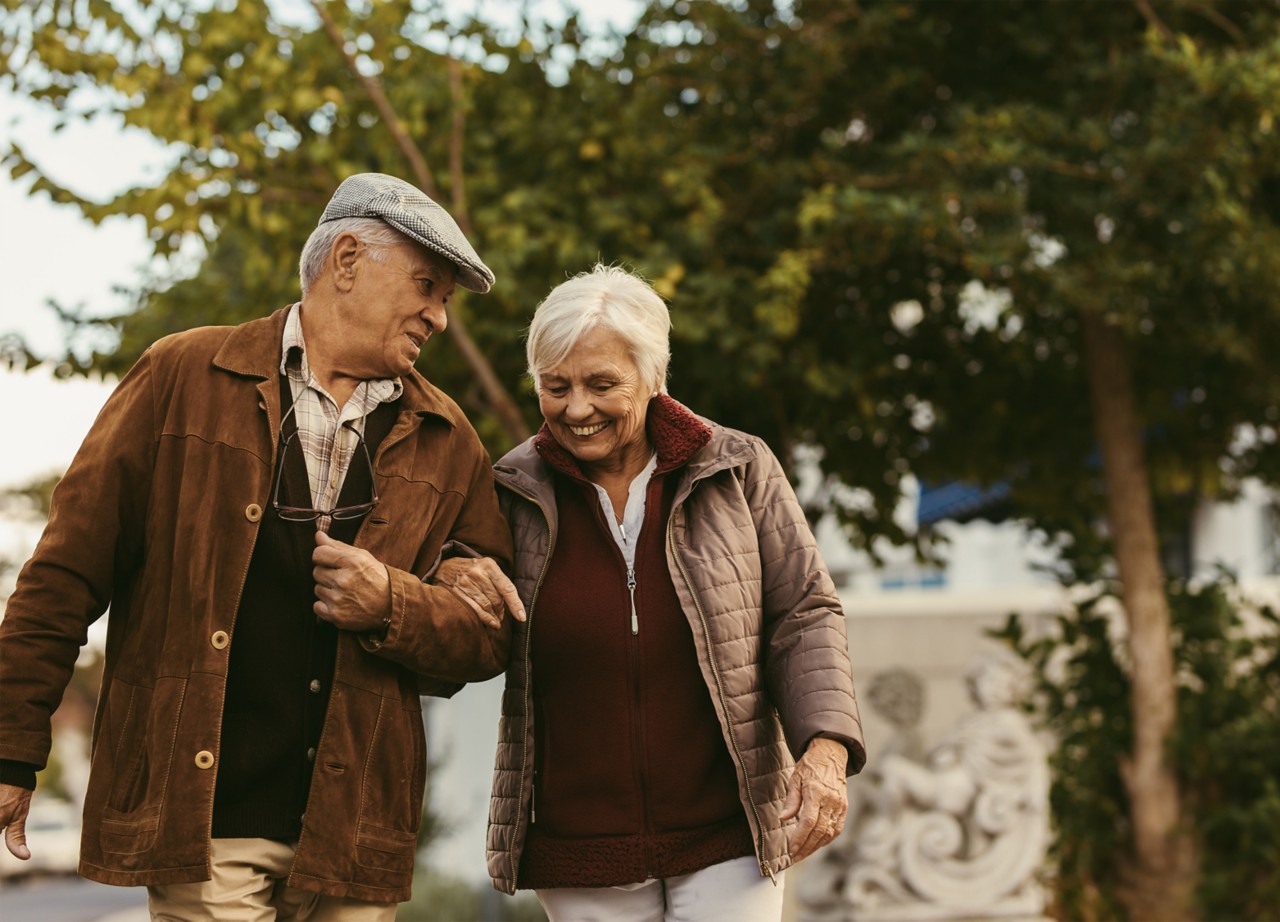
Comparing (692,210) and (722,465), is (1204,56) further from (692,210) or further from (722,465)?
(722,465)

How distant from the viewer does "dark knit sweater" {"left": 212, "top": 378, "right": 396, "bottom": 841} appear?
2502 millimetres

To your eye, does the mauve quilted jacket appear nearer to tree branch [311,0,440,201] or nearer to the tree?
tree branch [311,0,440,201]

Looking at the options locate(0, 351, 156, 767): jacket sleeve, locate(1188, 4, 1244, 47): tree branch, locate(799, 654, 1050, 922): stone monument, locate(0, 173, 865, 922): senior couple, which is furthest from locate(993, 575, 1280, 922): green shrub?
locate(0, 351, 156, 767): jacket sleeve

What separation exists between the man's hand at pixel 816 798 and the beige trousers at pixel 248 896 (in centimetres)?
77

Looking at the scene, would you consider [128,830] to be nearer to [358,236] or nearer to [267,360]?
[267,360]

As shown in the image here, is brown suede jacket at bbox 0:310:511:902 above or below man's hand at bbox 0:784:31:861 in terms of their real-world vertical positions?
above

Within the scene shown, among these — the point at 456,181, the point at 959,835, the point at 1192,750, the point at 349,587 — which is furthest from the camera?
the point at 959,835

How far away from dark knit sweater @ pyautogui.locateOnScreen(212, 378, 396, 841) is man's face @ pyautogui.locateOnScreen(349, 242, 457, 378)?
0.22 metres

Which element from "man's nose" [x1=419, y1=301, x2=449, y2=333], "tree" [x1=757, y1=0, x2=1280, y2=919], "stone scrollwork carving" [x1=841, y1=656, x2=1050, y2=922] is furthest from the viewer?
"stone scrollwork carving" [x1=841, y1=656, x2=1050, y2=922]

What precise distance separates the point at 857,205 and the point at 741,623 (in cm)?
378

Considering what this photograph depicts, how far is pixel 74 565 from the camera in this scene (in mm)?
2467

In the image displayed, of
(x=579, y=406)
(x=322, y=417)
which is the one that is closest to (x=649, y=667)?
(x=579, y=406)

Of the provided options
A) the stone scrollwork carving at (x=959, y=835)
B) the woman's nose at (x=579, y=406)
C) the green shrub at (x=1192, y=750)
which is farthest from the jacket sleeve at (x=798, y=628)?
the green shrub at (x=1192, y=750)

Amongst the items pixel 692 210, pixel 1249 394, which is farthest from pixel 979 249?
pixel 1249 394
